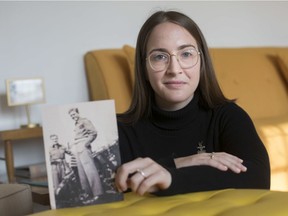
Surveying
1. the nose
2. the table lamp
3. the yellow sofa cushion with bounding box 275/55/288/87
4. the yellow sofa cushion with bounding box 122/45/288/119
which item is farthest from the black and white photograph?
the yellow sofa cushion with bounding box 275/55/288/87

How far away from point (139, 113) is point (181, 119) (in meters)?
0.14

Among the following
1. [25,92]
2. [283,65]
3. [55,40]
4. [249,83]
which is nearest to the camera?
[25,92]

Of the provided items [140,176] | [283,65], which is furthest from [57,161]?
[283,65]

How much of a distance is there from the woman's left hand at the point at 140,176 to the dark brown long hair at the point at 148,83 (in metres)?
0.44

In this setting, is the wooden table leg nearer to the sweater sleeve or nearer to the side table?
the side table

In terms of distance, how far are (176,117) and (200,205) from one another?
18.3 inches

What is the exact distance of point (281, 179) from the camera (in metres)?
2.20

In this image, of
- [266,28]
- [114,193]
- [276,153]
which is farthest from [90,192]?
[266,28]

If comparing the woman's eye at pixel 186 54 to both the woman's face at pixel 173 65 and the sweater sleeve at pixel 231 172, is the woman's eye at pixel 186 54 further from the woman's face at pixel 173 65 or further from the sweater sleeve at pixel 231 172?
the sweater sleeve at pixel 231 172

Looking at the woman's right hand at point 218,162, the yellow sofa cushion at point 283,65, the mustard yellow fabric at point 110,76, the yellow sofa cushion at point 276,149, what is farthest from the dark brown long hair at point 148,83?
the yellow sofa cushion at point 283,65

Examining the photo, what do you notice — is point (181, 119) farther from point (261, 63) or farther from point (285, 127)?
point (261, 63)

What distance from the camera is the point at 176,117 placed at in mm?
1338

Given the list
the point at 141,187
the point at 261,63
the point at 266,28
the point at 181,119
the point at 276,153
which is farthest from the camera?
the point at 266,28

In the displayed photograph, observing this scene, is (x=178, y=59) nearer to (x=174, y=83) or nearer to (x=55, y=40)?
(x=174, y=83)
